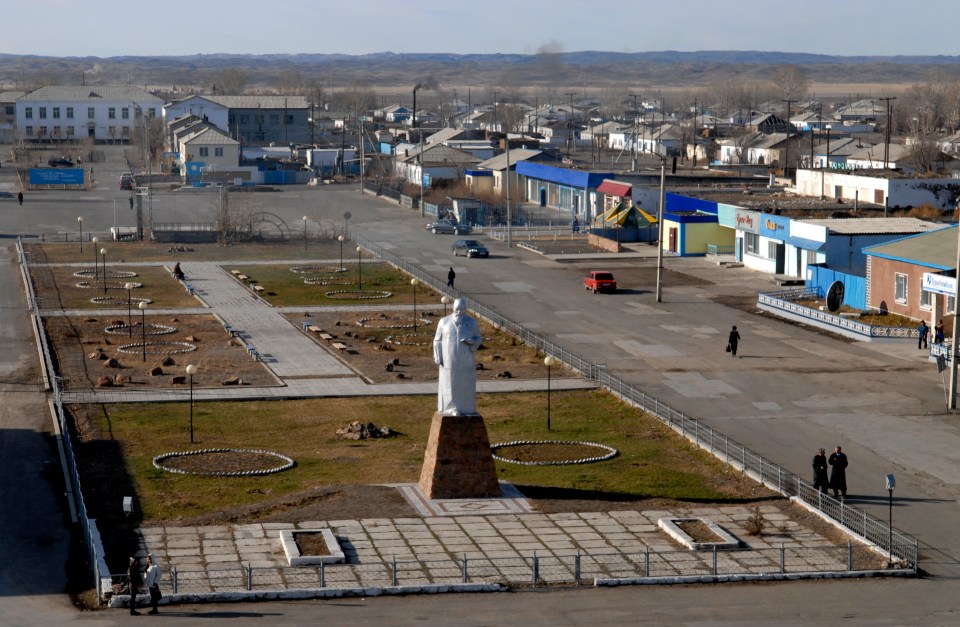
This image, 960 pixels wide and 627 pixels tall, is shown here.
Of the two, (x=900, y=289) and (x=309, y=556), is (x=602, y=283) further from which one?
(x=309, y=556)

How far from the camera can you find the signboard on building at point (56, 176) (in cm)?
10750

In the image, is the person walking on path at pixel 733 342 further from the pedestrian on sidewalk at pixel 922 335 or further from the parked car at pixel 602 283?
the parked car at pixel 602 283

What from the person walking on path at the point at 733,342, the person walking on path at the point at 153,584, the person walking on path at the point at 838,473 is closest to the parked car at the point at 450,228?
the person walking on path at the point at 733,342

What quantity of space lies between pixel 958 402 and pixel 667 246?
37.6 meters

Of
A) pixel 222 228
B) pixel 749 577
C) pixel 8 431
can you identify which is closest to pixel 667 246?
pixel 222 228

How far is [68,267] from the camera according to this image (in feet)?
217

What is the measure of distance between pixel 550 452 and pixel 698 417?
5546 mm

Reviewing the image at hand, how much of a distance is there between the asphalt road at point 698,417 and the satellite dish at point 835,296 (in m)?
2.63

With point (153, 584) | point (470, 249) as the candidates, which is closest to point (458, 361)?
point (153, 584)

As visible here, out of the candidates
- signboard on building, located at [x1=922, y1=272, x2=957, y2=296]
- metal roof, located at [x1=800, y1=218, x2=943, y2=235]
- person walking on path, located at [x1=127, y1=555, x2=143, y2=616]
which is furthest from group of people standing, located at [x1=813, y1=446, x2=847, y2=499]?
metal roof, located at [x1=800, y1=218, x2=943, y2=235]

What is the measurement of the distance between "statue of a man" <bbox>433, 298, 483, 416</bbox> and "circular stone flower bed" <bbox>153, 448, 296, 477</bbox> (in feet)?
16.6

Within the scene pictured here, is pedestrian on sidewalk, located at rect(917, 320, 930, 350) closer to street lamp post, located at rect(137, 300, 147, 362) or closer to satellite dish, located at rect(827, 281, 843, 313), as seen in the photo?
satellite dish, located at rect(827, 281, 843, 313)

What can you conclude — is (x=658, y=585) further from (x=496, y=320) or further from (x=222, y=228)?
(x=222, y=228)

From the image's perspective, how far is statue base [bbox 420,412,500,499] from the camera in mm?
26547
